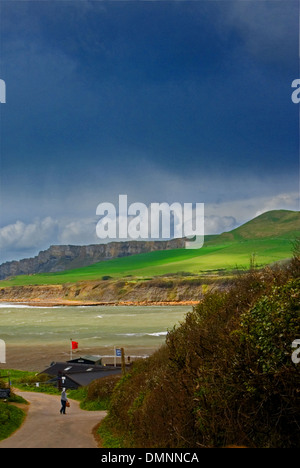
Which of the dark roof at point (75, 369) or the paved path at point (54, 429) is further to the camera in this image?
the dark roof at point (75, 369)

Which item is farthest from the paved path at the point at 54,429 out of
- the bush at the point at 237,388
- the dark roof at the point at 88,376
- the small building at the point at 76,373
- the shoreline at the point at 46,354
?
the shoreline at the point at 46,354

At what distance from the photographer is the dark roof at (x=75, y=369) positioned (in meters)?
41.6

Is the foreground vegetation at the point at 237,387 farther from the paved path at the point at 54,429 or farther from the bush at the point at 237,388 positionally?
the paved path at the point at 54,429

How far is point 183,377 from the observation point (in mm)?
13852

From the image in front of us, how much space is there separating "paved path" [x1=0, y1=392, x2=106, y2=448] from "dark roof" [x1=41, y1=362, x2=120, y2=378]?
995cm

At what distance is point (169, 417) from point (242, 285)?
7401 millimetres

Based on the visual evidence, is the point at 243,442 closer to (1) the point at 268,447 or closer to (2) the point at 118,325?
(1) the point at 268,447

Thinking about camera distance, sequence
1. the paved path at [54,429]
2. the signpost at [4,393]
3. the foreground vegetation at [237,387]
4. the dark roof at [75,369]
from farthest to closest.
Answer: the dark roof at [75,369], the signpost at [4,393], the paved path at [54,429], the foreground vegetation at [237,387]

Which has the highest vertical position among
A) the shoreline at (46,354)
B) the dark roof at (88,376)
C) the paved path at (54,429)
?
the paved path at (54,429)

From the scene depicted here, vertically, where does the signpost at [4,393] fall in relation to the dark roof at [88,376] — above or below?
above

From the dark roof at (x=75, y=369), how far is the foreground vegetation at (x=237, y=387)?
27.0 m

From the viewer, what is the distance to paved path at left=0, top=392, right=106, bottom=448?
60.4 ft

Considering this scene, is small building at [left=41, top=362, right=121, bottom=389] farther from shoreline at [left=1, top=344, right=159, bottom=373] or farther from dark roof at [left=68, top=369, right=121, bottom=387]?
shoreline at [left=1, top=344, right=159, bottom=373]

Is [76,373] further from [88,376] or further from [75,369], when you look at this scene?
[88,376]
